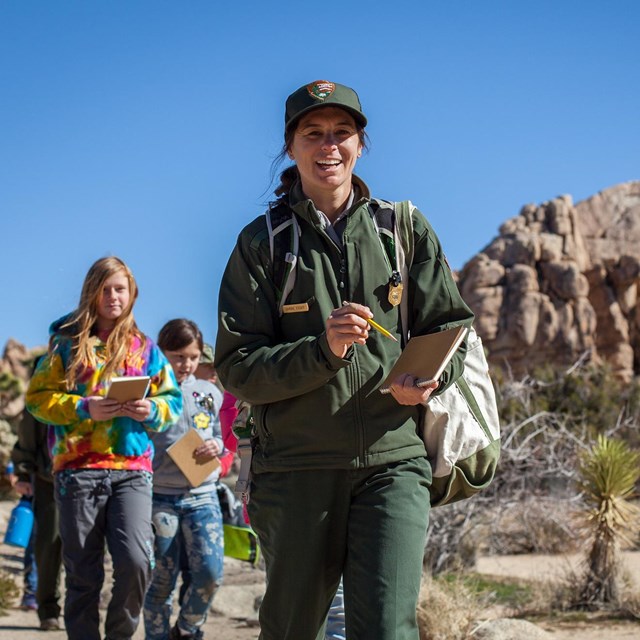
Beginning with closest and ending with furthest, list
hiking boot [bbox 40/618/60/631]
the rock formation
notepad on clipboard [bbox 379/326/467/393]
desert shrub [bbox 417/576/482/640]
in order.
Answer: notepad on clipboard [bbox 379/326/467/393], desert shrub [bbox 417/576/482/640], hiking boot [bbox 40/618/60/631], the rock formation

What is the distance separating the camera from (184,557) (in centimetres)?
650

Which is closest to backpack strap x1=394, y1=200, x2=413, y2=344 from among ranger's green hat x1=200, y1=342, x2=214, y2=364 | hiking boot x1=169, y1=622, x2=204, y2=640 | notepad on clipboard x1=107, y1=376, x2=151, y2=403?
notepad on clipboard x1=107, y1=376, x2=151, y2=403

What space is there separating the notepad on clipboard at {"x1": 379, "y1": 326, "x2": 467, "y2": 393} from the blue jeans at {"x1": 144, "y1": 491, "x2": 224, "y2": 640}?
139 inches

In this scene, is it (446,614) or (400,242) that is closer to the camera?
(400,242)

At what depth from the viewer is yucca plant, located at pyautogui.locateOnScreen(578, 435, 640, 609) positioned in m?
8.38

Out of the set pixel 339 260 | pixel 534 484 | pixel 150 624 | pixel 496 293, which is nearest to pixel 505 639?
pixel 150 624

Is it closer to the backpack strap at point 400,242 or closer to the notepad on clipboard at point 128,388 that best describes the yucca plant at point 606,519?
the notepad on clipboard at point 128,388

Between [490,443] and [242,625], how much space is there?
5016 mm

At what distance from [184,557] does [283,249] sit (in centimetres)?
364

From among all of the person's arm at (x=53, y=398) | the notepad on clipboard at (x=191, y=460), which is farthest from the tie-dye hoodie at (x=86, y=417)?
the notepad on clipboard at (x=191, y=460)

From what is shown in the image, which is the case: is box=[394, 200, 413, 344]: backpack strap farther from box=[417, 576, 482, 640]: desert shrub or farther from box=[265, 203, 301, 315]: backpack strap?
box=[417, 576, 482, 640]: desert shrub

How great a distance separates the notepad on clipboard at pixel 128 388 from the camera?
5207 mm

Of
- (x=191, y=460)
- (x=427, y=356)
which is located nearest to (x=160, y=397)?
(x=191, y=460)

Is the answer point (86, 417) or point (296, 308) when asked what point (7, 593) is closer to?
point (86, 417)
